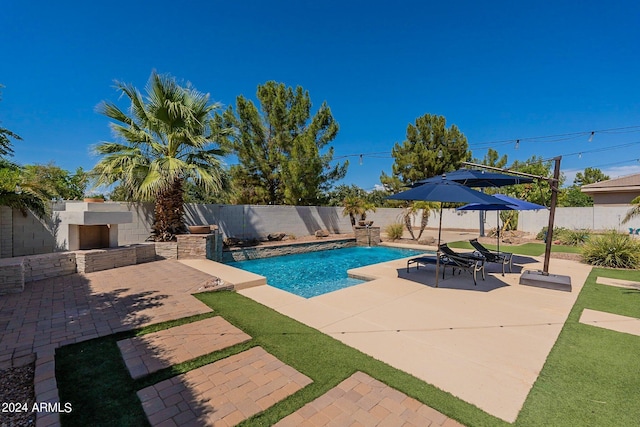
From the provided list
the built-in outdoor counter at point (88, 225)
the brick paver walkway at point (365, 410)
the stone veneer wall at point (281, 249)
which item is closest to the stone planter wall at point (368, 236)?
the stone veneer wall at point (281, 249)

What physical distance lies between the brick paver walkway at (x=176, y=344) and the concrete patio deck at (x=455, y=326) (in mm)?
1200

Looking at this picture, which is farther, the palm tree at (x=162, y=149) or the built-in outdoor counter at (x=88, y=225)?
the palm tree at (x=162, y=149)

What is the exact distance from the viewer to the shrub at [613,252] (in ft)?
28.4

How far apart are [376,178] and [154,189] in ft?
75.2

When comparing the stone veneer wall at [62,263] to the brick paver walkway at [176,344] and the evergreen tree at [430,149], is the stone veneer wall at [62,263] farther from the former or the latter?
the evergreen tree at [430,149]

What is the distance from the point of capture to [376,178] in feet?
94.2

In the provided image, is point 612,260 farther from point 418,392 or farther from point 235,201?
point 235,201

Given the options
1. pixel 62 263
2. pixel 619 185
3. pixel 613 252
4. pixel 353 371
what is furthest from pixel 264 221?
pixel 619 185

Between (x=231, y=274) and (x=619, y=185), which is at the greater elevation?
(x=619, y=185)

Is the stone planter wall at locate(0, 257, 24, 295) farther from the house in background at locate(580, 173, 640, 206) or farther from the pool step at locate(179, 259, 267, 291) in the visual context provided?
the house in background at locate(580, 173, 640, 206)

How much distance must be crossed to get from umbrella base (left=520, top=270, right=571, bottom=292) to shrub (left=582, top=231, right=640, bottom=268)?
165 inches

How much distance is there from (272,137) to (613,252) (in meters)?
16.9

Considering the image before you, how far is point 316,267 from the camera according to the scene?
10812mm

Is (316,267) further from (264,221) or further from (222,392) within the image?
(222,392)
